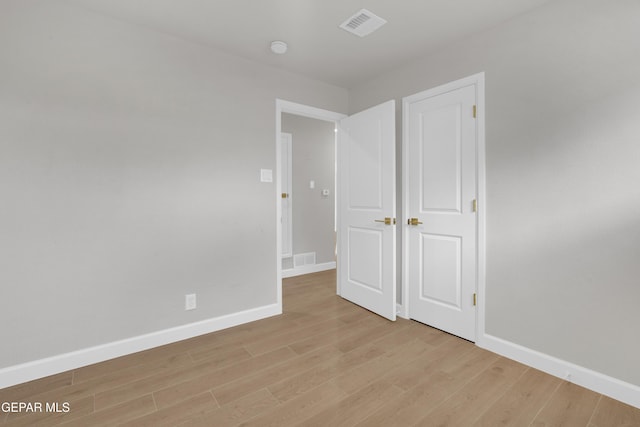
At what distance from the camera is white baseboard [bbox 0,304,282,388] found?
1874 millimetres

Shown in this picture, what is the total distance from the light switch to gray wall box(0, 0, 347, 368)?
1.9 inches

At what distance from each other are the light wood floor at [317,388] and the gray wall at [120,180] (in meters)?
0.37

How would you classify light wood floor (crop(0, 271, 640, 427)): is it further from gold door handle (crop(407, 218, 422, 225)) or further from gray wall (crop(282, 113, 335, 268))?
gray wall (crop(282, 113, 335, 268))

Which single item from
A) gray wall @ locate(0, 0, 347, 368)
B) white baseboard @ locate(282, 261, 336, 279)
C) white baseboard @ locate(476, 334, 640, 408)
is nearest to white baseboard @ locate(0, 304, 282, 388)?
gray wall @ locate(0, 0, 347, 368)

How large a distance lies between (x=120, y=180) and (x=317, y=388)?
80.5 inches

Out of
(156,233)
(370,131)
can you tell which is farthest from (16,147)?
(370,131)

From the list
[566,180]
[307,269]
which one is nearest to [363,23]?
[566,180]

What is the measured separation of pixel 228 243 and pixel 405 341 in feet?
5.81

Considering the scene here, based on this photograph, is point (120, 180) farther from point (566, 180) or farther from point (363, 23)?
point (566, 180)

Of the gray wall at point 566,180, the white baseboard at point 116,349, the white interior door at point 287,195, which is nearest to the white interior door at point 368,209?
the gray wall at point 566,180

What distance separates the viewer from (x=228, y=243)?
8.83 ft

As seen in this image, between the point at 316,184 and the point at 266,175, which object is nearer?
the point at 266,175

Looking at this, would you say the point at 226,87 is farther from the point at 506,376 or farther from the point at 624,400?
the point at 624,400

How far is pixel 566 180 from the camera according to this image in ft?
6.18
